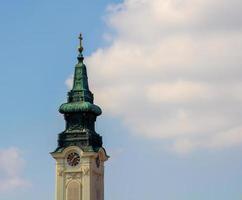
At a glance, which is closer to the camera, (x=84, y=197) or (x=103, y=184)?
(x=84, y=197)

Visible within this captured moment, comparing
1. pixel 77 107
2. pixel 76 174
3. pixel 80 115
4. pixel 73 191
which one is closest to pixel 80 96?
pixel 77 107

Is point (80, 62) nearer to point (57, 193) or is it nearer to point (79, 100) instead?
point (79, 100)

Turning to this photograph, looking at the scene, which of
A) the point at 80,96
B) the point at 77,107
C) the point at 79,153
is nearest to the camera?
the point at 79,153

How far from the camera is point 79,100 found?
86.8 m

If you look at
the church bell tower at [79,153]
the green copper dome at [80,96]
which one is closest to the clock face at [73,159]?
the church bell tower at [79,153]

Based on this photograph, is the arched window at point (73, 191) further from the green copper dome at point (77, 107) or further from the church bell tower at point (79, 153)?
the green copper dome at point (77, 107)

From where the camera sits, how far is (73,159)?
276ft

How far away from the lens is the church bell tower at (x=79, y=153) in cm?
8331

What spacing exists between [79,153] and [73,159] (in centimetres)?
105

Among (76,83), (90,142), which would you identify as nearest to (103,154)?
(90,142)

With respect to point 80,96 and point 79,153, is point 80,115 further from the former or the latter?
point 79,153

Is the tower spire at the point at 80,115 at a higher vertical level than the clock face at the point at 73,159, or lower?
higher

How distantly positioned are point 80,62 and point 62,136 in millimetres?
10398

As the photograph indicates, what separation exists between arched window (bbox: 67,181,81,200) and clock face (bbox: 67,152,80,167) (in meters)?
2.23
